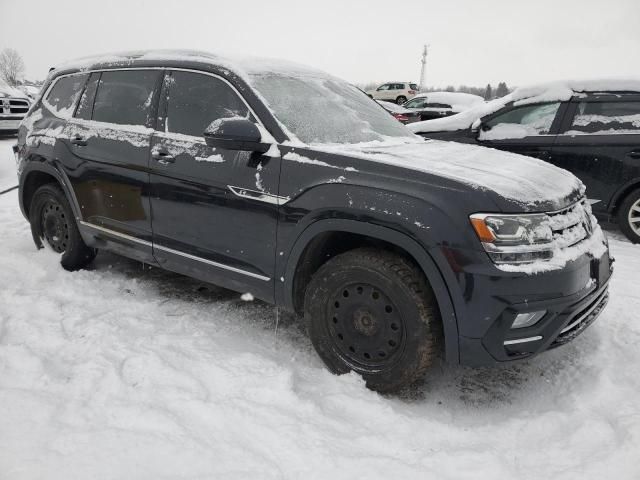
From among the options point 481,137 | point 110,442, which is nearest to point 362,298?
point 110,442

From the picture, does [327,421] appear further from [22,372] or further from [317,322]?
[22,372]

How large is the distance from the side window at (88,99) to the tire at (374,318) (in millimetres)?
2503

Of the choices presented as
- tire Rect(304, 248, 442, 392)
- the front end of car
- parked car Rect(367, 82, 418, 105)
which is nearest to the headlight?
the front end of car

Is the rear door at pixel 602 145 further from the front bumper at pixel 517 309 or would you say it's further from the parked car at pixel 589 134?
the front bumper at pixel 517 309

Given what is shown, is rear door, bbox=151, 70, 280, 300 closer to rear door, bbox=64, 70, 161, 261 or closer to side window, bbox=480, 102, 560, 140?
rear door, bbox=64, 70, 161, 261

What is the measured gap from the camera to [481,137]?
6.11 metres

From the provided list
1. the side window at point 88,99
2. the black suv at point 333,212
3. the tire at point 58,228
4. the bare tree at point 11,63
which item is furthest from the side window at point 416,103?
the bare tree at point 11,63

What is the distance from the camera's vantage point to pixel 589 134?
5359mm

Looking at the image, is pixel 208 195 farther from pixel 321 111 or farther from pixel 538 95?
pixel 538 95

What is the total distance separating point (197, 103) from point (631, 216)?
4.66 m

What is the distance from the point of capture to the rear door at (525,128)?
559cm

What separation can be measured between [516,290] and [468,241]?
309 millimetres

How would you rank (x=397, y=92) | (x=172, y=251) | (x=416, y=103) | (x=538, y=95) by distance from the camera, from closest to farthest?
(x=172, y=251) < (x=538, y=95) < (x=416, y=103) < (x=397, y=92)

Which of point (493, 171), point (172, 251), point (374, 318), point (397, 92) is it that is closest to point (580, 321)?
point (493, 171)
